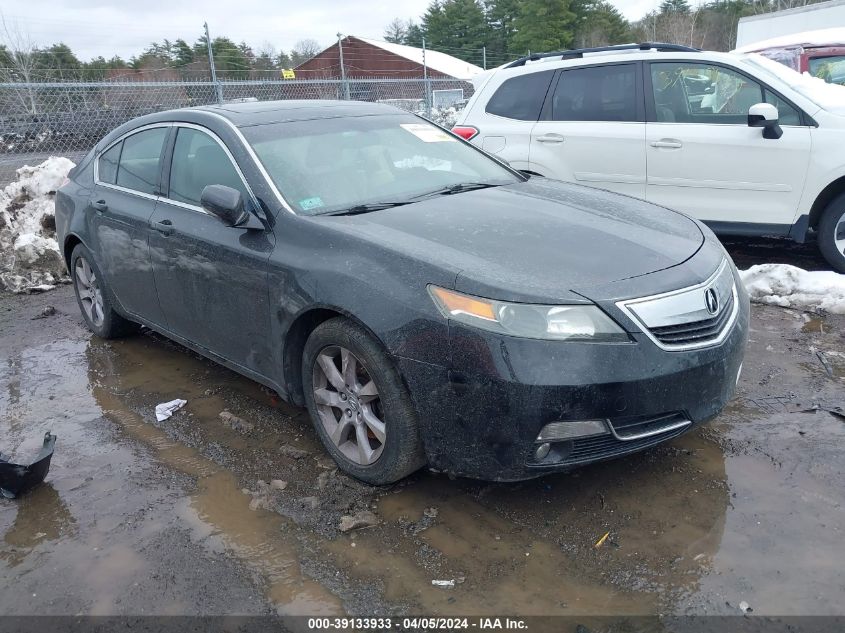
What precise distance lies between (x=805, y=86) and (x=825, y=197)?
3.19 ft

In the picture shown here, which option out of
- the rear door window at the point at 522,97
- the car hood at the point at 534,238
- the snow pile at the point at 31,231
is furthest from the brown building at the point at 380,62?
the car hood at the point at 534,238

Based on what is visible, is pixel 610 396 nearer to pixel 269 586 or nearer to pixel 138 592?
pixel 269 586

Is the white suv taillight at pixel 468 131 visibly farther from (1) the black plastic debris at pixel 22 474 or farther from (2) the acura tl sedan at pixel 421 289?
(1) the black plastic debris at pixel 22 474

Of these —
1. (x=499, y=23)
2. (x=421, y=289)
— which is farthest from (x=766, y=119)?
(x=499, y=23)

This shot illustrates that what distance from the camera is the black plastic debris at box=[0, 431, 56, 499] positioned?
10.8 ft

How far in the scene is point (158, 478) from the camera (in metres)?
3.44

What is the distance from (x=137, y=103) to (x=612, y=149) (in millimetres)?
7961

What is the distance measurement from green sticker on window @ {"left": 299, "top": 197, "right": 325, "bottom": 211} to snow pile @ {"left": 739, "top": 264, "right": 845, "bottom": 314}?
11.2ft

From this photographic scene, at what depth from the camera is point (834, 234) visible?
5656mm

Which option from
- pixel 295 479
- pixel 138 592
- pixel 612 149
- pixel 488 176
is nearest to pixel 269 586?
pixel 138 592

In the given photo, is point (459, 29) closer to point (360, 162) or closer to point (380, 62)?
point (380, 62)

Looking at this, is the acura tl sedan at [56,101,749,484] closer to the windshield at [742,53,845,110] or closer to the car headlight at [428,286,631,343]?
the car headlight at [428,286,631,343]

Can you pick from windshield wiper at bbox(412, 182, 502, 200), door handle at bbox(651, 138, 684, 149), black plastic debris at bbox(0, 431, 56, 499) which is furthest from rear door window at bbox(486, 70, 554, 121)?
black plastic debris at bbox(0, 431, 56, 499)

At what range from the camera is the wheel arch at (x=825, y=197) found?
5566 millimetres
